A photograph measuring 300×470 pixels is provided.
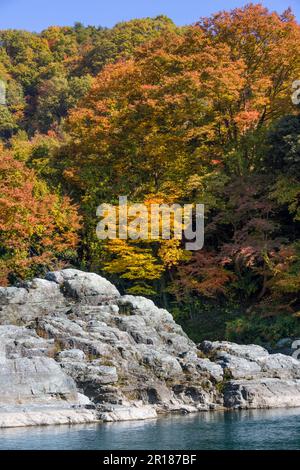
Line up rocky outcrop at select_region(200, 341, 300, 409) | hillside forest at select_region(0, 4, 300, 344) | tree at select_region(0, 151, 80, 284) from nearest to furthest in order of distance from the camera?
rocky outcrop at select_region(200, 341, 300, 409) < hillside forest at select_region(0, 4, 300, 344) < tree at select_region(0, 151, 80, 284)

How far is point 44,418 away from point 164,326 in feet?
28.3

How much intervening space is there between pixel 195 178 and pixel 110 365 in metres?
13.2

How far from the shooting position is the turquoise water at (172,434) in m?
17.5

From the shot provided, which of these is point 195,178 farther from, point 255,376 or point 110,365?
point 110,365

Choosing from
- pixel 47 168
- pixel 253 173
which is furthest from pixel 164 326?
pixel 47 168

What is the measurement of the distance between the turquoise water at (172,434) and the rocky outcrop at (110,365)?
4.05ft

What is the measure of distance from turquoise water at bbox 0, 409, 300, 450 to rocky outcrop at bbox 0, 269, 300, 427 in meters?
1.24

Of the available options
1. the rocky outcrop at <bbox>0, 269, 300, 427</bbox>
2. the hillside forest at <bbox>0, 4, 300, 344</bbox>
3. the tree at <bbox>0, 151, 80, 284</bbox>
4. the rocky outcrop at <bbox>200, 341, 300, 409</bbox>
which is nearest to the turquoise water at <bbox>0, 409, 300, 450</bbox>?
the rocky outcrop at <bbox>0, 269, 300, 427</bbox>

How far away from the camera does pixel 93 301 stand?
95.9 feet

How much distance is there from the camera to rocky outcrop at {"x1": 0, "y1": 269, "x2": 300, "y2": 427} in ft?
71.7

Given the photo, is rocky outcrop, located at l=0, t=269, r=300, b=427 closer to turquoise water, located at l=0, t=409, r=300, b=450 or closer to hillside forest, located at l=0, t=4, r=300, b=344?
turquoise water, located at l=0, t=409, r=300, b=450

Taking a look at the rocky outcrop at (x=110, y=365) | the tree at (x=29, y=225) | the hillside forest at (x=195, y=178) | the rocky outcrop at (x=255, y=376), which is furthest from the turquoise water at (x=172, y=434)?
the tree at (x=29, y=225)

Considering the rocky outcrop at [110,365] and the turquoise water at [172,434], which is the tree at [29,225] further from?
the turquoise water at [172,434]
